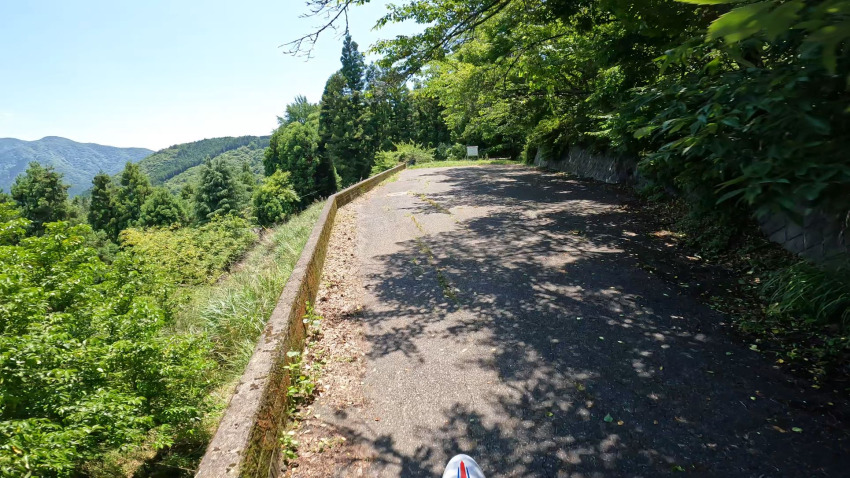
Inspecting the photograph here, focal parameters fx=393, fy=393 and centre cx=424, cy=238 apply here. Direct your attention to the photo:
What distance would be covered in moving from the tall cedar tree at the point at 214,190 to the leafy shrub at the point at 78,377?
46.7m

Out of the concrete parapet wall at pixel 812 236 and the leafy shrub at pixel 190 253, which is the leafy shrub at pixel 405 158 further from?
the concrete parapet wall at pixel 812 236

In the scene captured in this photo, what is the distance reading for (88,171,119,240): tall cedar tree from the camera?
48.8 meters

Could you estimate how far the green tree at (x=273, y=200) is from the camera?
45.8 m

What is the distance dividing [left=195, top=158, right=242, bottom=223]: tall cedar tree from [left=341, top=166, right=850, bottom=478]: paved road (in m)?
48.5

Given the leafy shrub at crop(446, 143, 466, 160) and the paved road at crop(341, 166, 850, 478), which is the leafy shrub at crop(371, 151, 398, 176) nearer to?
the leafy shrub at crop(446, 143, 466, 160)

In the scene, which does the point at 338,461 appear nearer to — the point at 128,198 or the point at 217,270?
the point at 217,270

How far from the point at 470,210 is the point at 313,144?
50.6m

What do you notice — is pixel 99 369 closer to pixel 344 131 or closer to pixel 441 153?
pixel 441 153

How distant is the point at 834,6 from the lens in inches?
44.6

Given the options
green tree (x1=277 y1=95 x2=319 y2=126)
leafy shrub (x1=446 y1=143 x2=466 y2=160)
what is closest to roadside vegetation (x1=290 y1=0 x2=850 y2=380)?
leafy shrub (x1=446 y1=143 x2=466 y2=160)

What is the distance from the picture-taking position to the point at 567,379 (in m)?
3.55

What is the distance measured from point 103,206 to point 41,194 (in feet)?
26.1

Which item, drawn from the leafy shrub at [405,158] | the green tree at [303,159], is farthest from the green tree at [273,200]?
the leafy shrub at [405,158]

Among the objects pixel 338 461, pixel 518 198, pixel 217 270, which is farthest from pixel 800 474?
pixel 217 270
